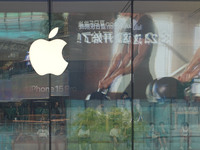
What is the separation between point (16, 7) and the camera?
8.58 meters

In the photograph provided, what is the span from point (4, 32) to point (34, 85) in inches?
53.5

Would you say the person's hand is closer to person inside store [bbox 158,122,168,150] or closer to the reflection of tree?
person inside store [bbox 158,122,168,150]

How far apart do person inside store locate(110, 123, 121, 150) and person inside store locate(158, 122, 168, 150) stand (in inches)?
36.7

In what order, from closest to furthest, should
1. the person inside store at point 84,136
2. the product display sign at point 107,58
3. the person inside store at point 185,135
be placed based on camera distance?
the product display sign at point 107,58, the person inside store at point 84,136, the person inside store at point 185,135

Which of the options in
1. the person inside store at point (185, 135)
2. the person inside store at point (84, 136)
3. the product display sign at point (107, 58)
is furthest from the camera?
the person inside store at point (185, 135)

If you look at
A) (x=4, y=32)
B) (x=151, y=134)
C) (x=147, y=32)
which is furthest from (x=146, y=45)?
(x=4, y=32)

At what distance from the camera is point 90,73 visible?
858 cm

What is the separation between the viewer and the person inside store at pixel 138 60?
861 cm

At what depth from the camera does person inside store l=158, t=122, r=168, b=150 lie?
28.7 feet

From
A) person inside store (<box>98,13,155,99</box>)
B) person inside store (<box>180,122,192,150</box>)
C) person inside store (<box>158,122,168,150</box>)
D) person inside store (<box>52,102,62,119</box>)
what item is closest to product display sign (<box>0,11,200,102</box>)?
person inside store (<box>98,13,155,99</box>)

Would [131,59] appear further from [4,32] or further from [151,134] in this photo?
[4,32]

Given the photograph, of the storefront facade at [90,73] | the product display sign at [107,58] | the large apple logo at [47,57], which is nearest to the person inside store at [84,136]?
the storefront facade at [90,73]

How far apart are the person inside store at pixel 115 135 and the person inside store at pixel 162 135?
932mm

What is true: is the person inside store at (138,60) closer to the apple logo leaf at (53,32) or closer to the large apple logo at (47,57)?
the large apple logo at (47,57)
